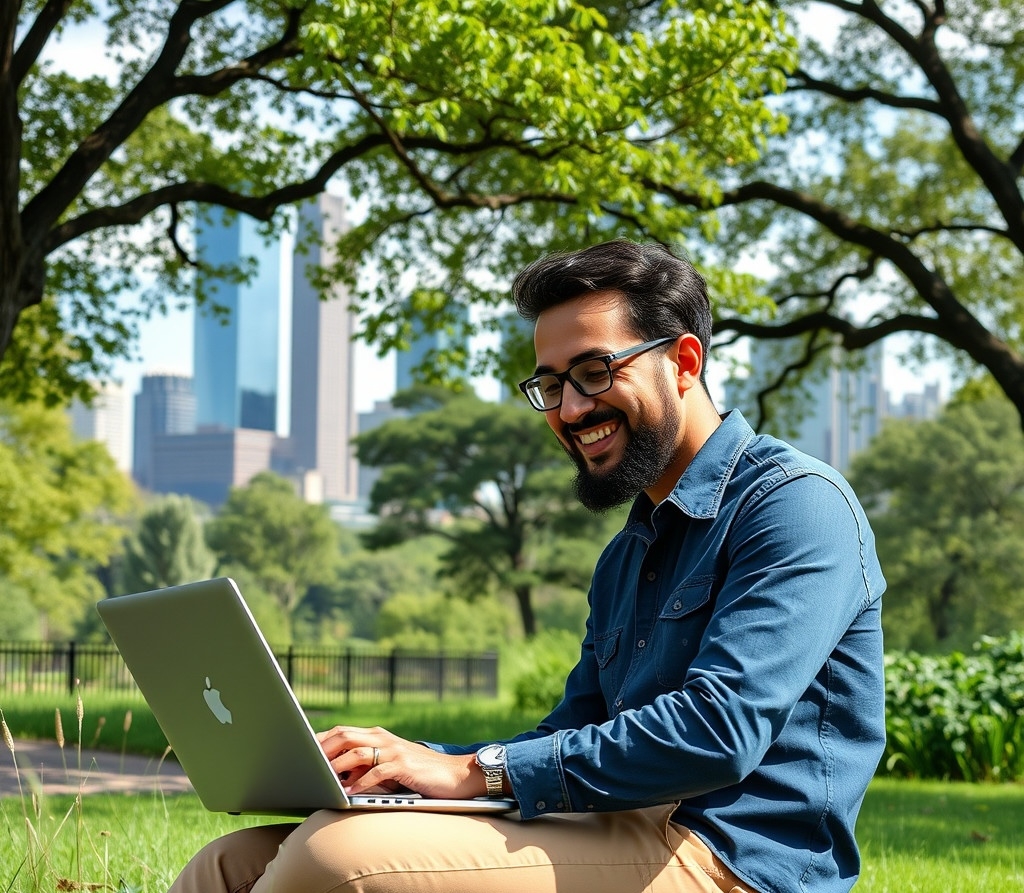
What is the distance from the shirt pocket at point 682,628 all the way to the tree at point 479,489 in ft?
107

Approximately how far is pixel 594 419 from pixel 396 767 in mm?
728

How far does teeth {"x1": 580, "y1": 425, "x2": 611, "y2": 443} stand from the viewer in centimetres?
230

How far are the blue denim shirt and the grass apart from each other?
54.2 inches

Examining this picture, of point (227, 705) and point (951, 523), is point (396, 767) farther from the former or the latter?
point (951, 523)

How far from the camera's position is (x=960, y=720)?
9188 mm

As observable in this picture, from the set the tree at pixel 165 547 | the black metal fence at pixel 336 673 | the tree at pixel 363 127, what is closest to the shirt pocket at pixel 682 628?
the tree at pixel 363 127

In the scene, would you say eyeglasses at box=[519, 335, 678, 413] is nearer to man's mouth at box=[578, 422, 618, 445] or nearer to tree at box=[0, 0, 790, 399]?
man's mouth at box=[578, 422, 618, 445]

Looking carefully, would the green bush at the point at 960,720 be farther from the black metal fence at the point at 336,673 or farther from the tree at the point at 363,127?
the black metal fence at the point at 336,673

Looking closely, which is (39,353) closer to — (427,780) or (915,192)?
(915,192)

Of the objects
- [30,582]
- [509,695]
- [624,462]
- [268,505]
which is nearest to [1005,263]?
[509,695]

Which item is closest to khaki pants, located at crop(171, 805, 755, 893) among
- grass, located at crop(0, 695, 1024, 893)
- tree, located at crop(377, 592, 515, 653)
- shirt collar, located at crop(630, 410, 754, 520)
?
shirt collar, located at crop(630, 410, 754, 520)

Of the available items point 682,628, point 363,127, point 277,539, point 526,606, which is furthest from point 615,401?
point 277,539

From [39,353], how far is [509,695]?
8.20m

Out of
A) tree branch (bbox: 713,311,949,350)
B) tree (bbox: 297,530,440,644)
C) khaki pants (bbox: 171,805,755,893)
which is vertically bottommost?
tree (bbox: 297,530,440,644)
